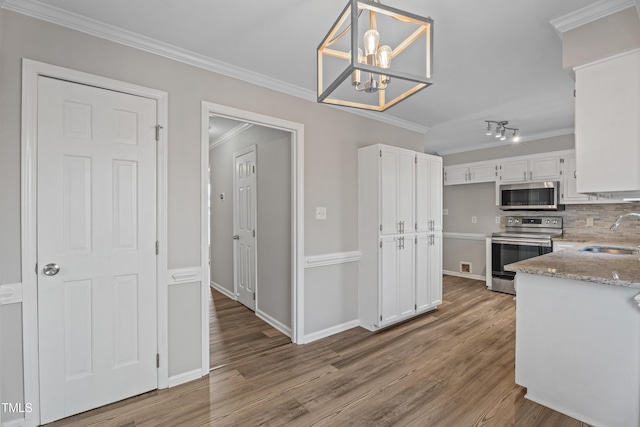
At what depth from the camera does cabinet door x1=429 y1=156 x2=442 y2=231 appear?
3.82 m

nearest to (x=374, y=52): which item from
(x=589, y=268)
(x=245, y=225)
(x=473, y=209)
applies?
(x=589, y=268)

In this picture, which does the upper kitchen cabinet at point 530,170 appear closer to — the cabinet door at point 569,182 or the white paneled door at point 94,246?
the cabinet door at point 569,182

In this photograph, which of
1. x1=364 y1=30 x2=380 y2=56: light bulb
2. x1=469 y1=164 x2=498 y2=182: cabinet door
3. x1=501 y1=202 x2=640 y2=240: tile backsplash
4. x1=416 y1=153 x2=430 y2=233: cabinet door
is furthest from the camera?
x1=469 y1=164 x2=498 y2=182: cabinet door

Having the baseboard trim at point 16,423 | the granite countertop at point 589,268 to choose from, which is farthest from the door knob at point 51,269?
the granite countertop at point 589,268

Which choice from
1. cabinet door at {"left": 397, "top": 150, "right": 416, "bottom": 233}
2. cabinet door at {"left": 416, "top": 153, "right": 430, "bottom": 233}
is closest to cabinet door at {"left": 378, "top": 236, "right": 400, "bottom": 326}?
cabinet door at {"left": 397, "top": 150, "right": 416, "bottom": 233}

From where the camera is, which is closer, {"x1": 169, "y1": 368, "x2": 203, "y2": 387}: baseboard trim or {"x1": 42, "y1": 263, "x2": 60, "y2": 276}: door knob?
{"x1": 42, "y1": 263, "x2": 60, "y2": 276}: door knob

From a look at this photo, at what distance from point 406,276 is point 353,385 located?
1.56 metres

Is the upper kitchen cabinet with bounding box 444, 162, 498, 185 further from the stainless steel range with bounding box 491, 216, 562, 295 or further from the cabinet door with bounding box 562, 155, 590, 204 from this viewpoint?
the cabinet door with bounding box 562, 155, 590, 204

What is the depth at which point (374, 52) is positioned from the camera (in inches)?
48.7

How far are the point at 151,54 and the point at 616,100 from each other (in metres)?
3.02

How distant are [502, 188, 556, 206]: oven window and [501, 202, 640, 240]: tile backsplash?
0.27 meters

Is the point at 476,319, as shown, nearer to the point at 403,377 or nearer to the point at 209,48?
the point at 403,377

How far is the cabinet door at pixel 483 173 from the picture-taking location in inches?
206

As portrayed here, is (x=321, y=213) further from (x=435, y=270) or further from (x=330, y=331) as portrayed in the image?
(x=435, y=270)
